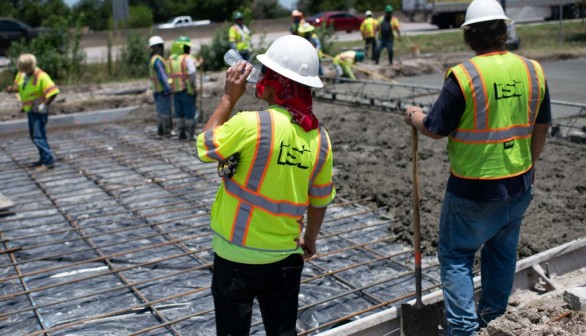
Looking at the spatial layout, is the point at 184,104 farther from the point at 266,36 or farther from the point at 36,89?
the point at 266,36

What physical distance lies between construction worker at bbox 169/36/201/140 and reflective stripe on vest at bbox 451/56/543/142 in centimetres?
636

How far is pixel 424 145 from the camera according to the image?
8.27m

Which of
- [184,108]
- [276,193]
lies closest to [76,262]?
[276,193]

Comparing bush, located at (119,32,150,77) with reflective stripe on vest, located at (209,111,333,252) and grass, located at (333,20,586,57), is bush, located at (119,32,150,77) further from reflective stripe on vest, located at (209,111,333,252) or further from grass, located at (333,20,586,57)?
reflective stripe on vest, located at (209,111,333,252)

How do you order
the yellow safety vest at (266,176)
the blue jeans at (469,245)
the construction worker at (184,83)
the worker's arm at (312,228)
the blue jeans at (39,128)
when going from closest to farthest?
the yellow safety vest at (266,176)
the worker's arm at (312,228)
the blue jeans at (469,245)
the blue jeans at (39,128)
the construction worker at (184,83)

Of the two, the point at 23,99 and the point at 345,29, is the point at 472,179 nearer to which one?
the point at 23,99

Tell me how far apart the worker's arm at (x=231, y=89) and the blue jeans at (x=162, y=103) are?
7053mm

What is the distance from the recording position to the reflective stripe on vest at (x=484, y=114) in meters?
3.11

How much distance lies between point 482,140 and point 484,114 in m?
0.12

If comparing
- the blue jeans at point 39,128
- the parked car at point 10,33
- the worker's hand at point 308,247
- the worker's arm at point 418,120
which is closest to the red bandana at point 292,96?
the worker's hand at point 308,247

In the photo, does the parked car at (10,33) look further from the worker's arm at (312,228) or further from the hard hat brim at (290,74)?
the hard hat brim at (290,74)

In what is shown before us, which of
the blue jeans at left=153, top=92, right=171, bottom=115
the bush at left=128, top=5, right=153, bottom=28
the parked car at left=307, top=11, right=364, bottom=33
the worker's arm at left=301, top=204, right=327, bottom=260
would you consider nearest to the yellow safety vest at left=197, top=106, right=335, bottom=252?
the worker's arm at left=301, top=204, right=327, bottom=260

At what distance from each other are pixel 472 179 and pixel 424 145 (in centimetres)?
514

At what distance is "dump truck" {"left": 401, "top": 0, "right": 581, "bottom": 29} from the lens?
2712cm
